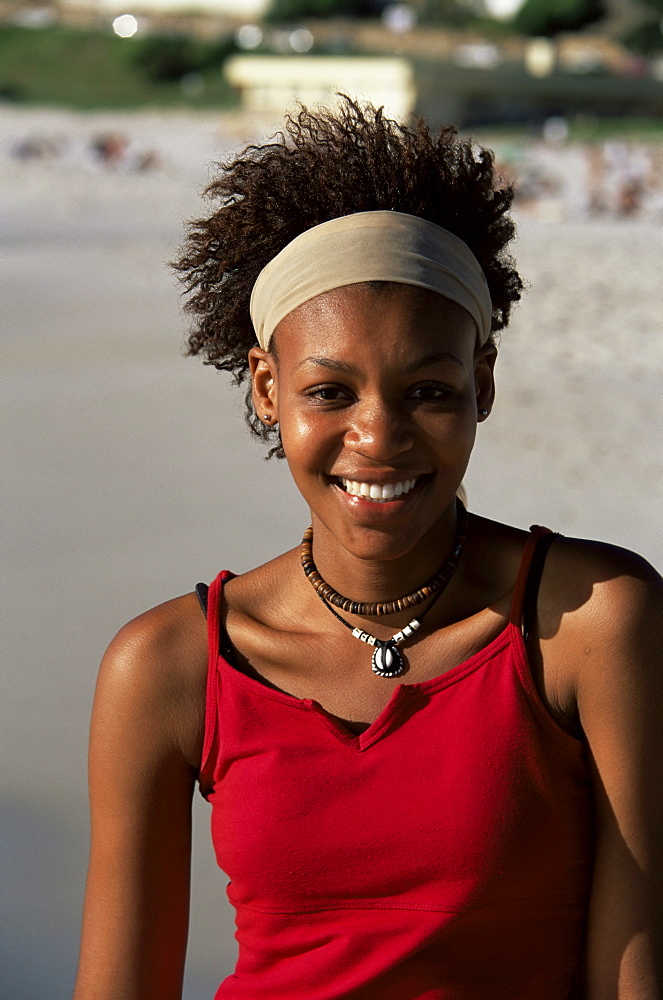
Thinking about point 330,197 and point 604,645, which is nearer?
point 604,645

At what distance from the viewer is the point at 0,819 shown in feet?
12.5

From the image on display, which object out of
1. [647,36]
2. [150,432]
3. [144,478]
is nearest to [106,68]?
[647,36]

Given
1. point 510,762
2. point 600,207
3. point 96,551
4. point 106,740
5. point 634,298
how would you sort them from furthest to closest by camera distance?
point 600,207 < point 634,298 < point 96,551 < point 106,740 < point 510,762

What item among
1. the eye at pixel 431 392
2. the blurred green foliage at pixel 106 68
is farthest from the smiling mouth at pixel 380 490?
the blurred green foliage at pixel 106 68

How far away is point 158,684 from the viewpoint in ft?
6.30

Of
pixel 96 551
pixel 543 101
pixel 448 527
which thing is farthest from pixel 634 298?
pixel 543 101

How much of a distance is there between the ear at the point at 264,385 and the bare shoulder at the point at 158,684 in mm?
366

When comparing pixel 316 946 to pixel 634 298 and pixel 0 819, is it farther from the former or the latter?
pixel 634 298

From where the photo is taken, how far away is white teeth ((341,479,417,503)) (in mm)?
1823

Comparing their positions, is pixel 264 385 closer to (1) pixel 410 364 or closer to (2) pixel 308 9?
(1) pixel 410 364

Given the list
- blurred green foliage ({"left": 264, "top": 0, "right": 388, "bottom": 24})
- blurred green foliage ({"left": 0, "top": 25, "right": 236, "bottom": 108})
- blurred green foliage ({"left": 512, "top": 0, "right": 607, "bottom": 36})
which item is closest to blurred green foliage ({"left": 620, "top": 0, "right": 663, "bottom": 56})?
blurred green foliage ({"left": 512, "top": 0, "right": 607, "bottom": 36})

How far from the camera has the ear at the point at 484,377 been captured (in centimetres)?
197

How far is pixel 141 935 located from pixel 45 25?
53995 mm

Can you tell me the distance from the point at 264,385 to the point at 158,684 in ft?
1.61
